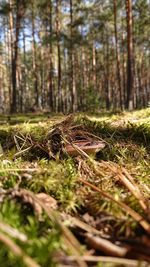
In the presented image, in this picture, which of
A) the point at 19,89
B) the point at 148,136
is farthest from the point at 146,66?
the point at 148,136

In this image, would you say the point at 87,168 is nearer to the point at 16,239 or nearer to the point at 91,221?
the point at 91,221

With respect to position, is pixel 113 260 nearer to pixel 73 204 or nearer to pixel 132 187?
pixel 73 204

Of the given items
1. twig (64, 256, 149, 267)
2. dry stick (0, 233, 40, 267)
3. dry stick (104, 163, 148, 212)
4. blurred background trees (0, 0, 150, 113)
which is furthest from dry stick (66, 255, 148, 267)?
blurred background trees (0, 0, 150, 113)

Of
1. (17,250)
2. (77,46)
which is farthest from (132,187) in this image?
(77,46)

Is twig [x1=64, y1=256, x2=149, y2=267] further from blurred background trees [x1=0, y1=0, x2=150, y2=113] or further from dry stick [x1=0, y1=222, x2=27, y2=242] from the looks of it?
blurred background trees [x1=0, y1=0, x2=150, y2=113]

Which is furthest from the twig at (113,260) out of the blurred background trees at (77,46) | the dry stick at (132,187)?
the blurred background trees at (77,46)

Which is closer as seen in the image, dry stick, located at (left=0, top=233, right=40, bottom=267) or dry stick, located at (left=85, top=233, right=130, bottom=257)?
dry stick, located at (left=0, top=233, right=40, bottom=267)
